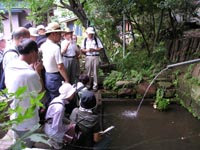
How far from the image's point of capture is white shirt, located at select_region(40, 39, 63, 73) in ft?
13.1

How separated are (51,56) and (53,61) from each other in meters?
0.09

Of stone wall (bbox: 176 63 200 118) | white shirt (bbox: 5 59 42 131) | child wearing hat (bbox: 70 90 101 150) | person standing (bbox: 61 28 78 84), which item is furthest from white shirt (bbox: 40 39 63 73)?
stone wall (bbox: 176 63 200 118)

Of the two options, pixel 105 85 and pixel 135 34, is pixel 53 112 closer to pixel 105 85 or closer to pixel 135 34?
pixel 105 85

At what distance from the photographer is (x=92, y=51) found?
→ 6.64 meters

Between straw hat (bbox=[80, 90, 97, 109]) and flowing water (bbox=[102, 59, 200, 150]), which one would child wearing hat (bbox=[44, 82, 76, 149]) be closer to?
straw hat (bbox=[80, 90, 97, 109])

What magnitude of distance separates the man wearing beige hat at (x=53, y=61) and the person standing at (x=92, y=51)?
2.47m

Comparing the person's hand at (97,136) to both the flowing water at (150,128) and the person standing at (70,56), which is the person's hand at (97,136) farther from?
the person standing at (70,56)

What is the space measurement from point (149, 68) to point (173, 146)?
3578mm

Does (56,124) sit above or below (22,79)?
below

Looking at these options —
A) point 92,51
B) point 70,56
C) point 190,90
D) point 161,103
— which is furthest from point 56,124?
point 190,90

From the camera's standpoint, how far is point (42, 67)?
428cm

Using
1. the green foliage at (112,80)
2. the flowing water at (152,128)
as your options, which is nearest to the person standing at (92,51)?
the green foliage at (112,80)

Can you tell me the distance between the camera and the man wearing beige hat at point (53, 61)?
4.00m

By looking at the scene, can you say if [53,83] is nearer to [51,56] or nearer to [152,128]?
[51,56]
